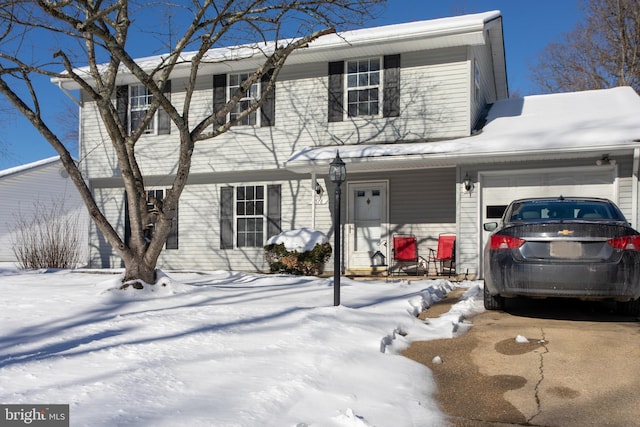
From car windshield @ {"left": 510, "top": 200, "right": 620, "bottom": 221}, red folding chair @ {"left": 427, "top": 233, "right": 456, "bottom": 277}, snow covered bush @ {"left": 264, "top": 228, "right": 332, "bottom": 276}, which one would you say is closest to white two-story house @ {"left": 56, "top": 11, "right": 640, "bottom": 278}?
red folding chair @ {"left": 427, "top": 233, "right": 456, "bottom": 277}

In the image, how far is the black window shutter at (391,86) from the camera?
12.3 meters

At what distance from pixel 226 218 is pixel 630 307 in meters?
9.85

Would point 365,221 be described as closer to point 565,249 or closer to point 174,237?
point 174,237

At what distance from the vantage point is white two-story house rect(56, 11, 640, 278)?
10.8 metres

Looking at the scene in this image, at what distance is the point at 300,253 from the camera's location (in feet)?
36.8

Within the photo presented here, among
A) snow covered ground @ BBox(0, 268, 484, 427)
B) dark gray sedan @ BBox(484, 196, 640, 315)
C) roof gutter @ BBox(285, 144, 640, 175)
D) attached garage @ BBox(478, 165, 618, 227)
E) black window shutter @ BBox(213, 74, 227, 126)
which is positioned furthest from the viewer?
black window shutter @ BBox(213, 74, 227, 126)

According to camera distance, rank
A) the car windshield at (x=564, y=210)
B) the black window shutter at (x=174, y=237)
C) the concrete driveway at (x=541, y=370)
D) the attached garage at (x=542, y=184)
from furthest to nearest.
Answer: the black window shutter at (x=174, y=237) < the attached garage at (x=542, y=184) < the car windshield at (x=564, y=210) < the concrete driveway at (x=541, y=370)

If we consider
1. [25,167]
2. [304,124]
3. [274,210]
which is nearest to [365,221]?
[274,210]

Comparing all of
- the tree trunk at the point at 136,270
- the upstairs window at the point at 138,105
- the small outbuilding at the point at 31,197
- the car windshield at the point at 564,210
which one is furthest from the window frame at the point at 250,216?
the small outbuilding at the point at 31,197

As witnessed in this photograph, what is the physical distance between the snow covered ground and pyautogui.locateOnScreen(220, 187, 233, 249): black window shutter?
21.4 ft

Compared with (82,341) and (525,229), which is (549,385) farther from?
(82,341)

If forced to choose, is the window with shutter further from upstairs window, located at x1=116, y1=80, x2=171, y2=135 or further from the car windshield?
the car windshield

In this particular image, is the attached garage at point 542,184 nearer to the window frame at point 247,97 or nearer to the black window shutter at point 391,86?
the black window shutter at point 391,86

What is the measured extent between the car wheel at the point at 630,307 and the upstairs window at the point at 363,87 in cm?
760
